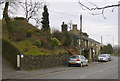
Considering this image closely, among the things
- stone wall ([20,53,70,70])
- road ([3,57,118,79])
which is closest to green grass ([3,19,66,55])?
stone wall ([20,53,70,70])

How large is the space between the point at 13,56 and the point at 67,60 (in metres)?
11.7

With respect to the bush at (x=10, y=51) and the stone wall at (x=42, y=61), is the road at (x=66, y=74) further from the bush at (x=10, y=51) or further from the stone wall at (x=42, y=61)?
the bush at (x=10, y=51)

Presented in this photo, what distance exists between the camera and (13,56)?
27094 millimetres

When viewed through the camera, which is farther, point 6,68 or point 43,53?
point 43,53

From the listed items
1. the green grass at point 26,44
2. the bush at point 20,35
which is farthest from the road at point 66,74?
the bush at point 20,35

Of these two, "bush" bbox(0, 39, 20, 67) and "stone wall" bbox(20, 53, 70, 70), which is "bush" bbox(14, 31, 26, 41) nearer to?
"bush" bbox(0, 39, 20, 67)

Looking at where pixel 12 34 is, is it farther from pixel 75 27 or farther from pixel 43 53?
pixel 75 27

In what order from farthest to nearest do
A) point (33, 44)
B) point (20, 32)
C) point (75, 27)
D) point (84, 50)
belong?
point (75, 27) → point (84, 50) → point (20, 32) → point (33, 44)

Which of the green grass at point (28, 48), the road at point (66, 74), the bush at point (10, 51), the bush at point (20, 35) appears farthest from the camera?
the bush at point (20, 35)

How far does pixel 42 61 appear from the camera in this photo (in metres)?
29.0

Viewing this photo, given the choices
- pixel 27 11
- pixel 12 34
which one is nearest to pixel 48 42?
pixel 12 34

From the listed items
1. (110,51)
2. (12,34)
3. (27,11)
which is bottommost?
(110,51)

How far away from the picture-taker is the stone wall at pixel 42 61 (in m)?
25.8

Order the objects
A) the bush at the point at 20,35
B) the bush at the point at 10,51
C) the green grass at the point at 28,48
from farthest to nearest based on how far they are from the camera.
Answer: the bush at the point at 20,35 → the green grass at the point at 28,48 → the bush at the point at 10,51
